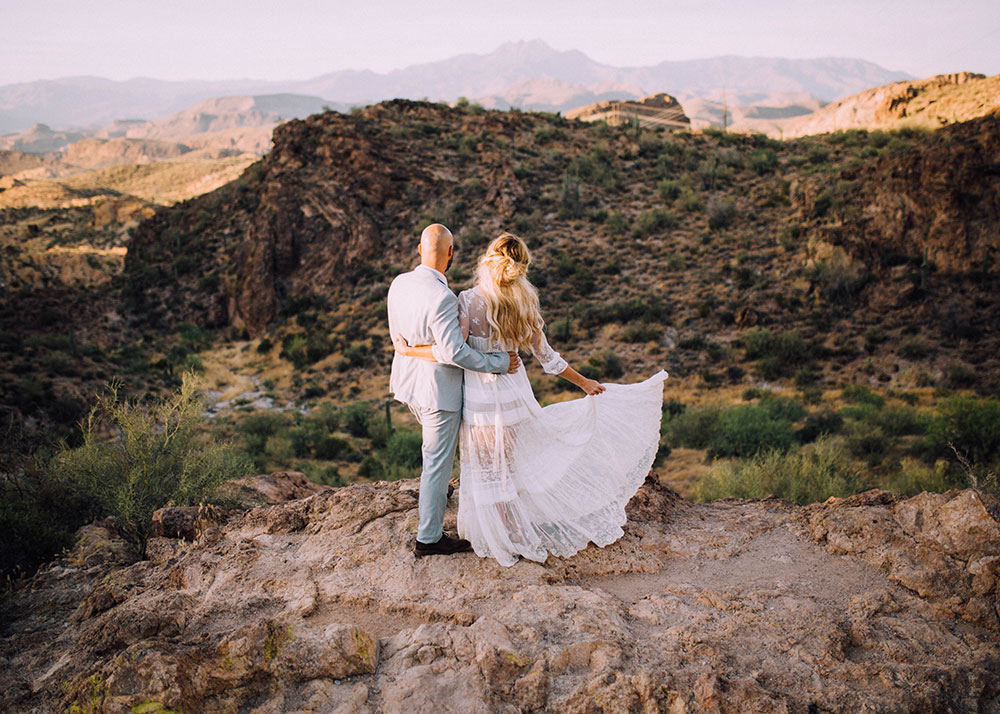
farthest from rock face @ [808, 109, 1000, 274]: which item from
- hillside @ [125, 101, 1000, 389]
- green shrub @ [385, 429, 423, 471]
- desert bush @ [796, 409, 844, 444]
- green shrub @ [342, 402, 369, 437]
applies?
green shrub @ [342, 402, 369, 437]

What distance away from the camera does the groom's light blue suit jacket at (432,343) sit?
2979mm

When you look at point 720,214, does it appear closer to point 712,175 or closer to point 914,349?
point 712,175

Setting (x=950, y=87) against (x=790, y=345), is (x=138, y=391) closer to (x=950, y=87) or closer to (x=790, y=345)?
(x=790, y=345)

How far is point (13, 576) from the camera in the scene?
14.0 feet

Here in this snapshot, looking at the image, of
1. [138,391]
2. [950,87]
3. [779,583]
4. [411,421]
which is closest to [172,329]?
[138,391]

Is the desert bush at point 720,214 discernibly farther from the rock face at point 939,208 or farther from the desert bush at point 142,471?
the desert bush at point 142,471

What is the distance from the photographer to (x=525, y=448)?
3439mm

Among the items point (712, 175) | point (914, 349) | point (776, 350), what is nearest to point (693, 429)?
point (776, 350)

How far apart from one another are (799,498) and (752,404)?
7.30 metres

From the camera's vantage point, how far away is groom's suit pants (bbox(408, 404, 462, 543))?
10.6 feet

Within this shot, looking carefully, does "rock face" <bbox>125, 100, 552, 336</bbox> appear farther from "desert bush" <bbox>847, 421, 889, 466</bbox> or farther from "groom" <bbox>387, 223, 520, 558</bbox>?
"groom" <bbox>387, 223, 520, 558</bbox>

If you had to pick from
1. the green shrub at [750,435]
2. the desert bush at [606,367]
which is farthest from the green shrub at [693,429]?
the desert bush at [606,367]

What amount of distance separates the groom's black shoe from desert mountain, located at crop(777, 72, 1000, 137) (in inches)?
1217

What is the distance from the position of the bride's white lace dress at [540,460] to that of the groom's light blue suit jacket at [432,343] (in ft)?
0.41
